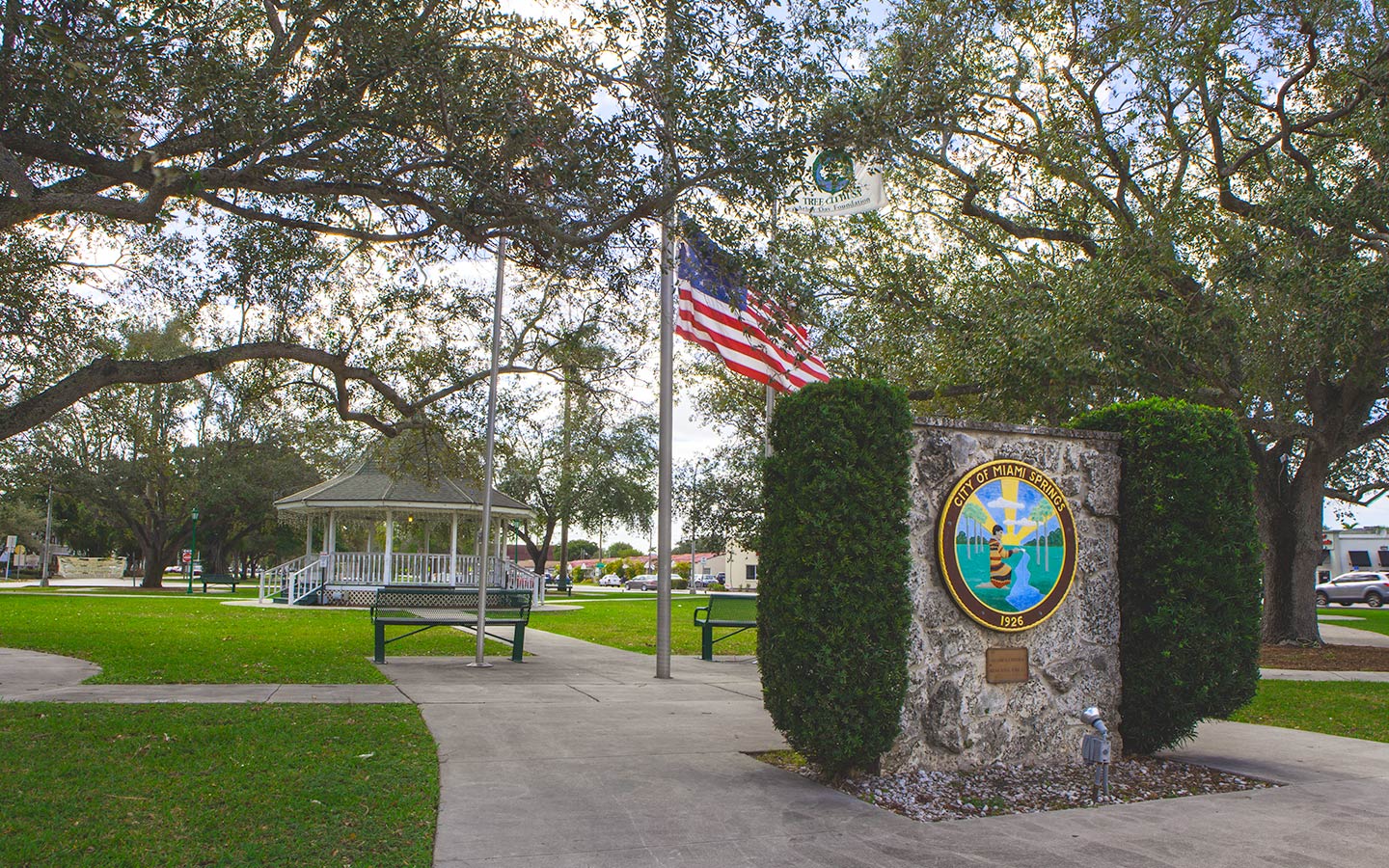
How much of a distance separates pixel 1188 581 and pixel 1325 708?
5.36 metres

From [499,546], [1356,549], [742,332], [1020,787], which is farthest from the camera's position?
[1356,549]

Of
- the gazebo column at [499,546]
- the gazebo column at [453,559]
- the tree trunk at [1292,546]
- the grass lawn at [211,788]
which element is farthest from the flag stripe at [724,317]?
the gazebo column at [499,546]

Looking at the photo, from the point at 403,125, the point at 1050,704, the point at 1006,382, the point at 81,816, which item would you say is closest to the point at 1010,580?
the point at 1050,704

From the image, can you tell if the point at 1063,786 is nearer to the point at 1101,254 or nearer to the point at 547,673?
the point at 547,673

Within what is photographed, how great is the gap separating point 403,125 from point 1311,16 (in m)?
13.2

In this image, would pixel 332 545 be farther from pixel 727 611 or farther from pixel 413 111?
pixel 413 111

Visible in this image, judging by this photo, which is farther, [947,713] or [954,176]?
[954,176]

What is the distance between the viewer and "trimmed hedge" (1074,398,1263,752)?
6.95m

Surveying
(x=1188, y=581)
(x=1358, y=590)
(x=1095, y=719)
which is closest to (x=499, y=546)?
(x=1188, y=581)

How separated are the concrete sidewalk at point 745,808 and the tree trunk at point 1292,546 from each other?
11.9 m

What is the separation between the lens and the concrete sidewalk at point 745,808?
16.0 feet

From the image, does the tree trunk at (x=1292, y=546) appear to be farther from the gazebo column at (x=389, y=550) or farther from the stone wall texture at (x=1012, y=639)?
the gazebo column at (x=389, y=550)

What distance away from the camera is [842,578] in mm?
6125

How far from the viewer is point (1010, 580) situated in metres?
6.88
